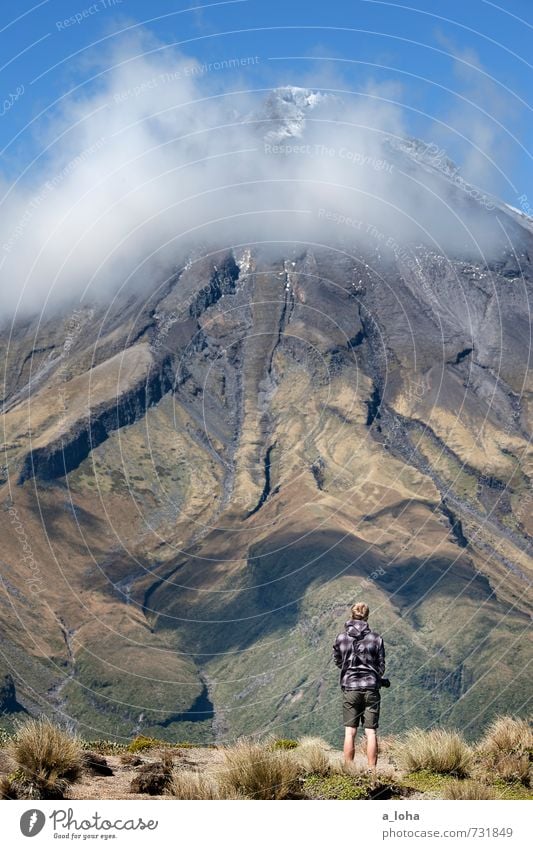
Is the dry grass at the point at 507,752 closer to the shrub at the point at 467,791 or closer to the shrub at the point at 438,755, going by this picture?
the shrub at the point at 438,755

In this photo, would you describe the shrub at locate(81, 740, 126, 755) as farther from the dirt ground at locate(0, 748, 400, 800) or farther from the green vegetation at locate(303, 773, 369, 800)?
the green vegetation at locate(303, 773, 369, 800)

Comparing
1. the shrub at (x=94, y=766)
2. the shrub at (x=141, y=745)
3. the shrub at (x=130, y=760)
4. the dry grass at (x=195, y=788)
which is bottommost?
the dry grass at (x=195, y=788)

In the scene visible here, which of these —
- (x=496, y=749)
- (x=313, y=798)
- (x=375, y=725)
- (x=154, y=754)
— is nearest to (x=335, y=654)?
(x=375, y=725)

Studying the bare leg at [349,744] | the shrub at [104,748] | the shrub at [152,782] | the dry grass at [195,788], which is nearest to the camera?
the dry grass at [195,788]

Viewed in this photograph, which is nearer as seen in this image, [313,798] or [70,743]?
[313,798]

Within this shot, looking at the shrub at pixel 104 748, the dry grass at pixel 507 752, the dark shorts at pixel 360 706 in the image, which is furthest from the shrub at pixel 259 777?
the shrub at pixel 104 748

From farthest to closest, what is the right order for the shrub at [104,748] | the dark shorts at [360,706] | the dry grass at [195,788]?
the shrub at [104,748] < the dark shorts at [360,706] < the dry grass at [195,788]

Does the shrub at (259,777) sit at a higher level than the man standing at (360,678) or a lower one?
lower
